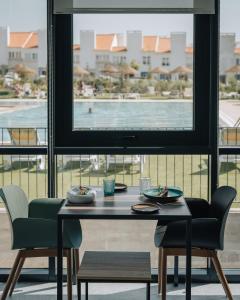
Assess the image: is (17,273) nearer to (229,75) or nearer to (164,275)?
(164,275)

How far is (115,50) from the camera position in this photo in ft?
13.7

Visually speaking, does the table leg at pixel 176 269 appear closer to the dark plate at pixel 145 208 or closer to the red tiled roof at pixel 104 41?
the dark plate at pixel 145 208

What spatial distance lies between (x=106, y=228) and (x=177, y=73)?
1258 millimetres

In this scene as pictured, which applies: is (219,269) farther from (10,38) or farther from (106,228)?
(10,38)

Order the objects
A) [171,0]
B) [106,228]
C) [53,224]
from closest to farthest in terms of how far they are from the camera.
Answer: [53,224] < [171,0] < [106,228]

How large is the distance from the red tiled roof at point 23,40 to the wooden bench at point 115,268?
1571 mm

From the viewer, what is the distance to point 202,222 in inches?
140

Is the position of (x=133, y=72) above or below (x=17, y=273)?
above

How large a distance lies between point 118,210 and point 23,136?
3.89 feet

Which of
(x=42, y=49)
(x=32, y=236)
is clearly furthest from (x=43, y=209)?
(x=42, y=49)

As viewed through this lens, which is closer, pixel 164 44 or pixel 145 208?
pixel 145 208

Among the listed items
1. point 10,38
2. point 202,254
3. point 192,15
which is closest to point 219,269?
point 202,254

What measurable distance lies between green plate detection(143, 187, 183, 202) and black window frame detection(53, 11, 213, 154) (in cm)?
48

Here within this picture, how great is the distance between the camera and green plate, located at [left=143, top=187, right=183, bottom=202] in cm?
355
